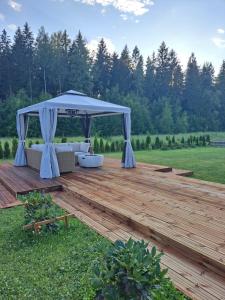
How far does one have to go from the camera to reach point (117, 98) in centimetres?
3112

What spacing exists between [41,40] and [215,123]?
2587 centimetres

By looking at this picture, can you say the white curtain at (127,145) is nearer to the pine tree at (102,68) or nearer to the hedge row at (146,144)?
the hedge row at (146,144)

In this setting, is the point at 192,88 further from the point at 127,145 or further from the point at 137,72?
the point at 127,145

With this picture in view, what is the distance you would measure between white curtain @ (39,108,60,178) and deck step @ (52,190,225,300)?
2.30 m

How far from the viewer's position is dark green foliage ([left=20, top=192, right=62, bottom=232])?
129 inches

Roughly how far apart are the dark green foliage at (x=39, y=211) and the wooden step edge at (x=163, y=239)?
35.0 inches

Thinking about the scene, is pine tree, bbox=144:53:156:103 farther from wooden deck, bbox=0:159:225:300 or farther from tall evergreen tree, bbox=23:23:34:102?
wooden deck, bbox=0:159:225:300

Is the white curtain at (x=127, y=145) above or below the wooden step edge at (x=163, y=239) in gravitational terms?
above

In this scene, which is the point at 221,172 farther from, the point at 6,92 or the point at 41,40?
the point at 41,40

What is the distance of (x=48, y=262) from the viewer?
2.53 meters

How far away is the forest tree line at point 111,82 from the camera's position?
88.1 ft

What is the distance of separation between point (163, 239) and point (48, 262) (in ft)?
4.12

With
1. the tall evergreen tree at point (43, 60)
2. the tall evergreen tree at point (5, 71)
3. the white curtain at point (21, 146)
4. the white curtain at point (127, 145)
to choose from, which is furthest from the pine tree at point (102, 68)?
the white curtain at point (127, 145)

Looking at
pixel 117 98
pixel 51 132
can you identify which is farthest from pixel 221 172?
pixel 117 98
